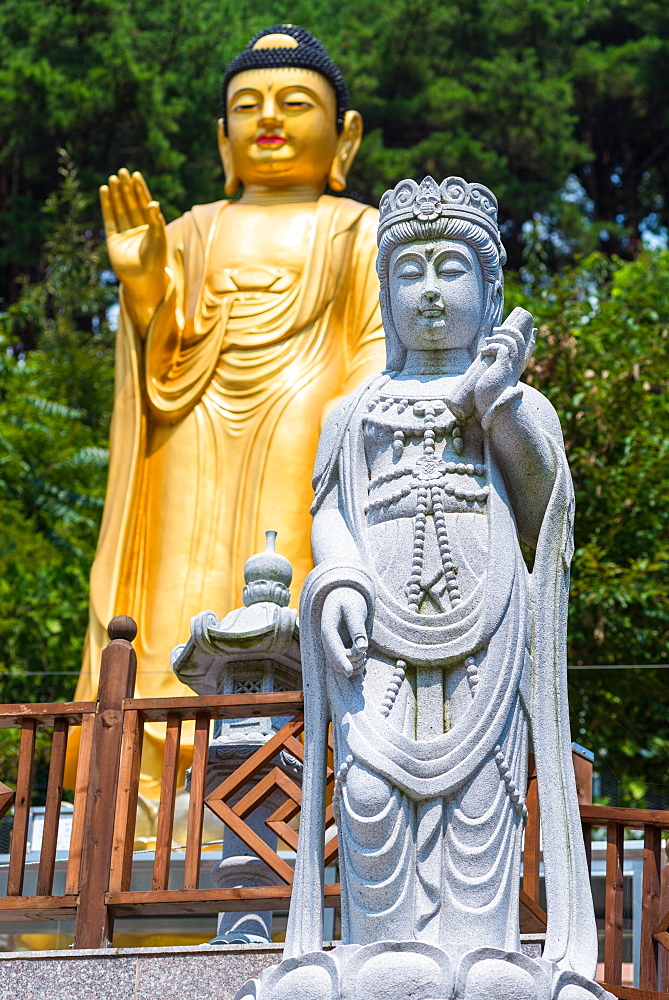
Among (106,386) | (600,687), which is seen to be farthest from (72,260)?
(600,687)

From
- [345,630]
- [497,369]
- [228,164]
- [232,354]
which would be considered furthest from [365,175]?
[345,630]

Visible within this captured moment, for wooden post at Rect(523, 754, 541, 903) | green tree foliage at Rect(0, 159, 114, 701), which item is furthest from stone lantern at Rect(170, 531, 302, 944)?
green tree foliage at Rect(0, 159, 114, 701)

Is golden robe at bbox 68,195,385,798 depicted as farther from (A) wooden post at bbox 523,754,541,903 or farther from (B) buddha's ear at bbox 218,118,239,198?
(A) wooden post at bbox 523,754,541,903

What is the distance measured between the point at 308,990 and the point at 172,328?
582 cm

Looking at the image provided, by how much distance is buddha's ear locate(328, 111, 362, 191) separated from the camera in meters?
9.63

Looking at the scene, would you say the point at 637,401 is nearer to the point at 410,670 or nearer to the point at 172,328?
the point at 172,328

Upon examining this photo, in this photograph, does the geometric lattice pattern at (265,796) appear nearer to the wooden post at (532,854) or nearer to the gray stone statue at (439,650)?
the wooden post at (532,854)

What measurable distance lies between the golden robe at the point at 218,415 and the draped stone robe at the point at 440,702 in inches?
166

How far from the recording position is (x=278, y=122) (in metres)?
→ 9.33

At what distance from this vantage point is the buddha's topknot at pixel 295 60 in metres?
9.37

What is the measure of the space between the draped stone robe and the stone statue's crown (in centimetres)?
51

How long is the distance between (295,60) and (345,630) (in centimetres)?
626

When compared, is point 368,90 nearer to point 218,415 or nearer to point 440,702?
point 218,415

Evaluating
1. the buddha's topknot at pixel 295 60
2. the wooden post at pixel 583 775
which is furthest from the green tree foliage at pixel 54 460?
the wooden post at pixel 583 775
